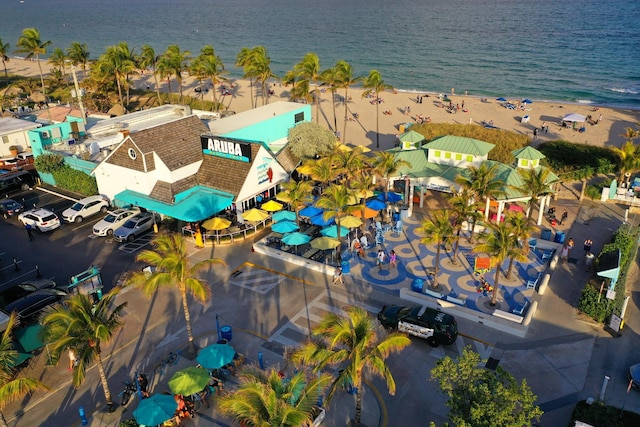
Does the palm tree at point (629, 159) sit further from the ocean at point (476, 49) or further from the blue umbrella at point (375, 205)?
the ocean at point (476, 49)

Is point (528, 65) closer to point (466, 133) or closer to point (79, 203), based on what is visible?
point (466, 133)

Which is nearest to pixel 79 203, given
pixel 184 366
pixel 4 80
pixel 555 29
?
pixel 184 366

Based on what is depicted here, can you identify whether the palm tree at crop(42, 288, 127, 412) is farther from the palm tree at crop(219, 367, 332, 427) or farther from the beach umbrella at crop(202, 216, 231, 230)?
the beach umbrella at crop(202, 216, 231, 230)

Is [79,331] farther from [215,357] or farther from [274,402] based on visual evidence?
[274,402]

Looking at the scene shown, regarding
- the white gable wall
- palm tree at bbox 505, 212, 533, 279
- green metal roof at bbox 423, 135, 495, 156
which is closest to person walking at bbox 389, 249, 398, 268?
palm tree at bbox 505, 212, 533, 279

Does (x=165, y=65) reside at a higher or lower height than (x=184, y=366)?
higher
